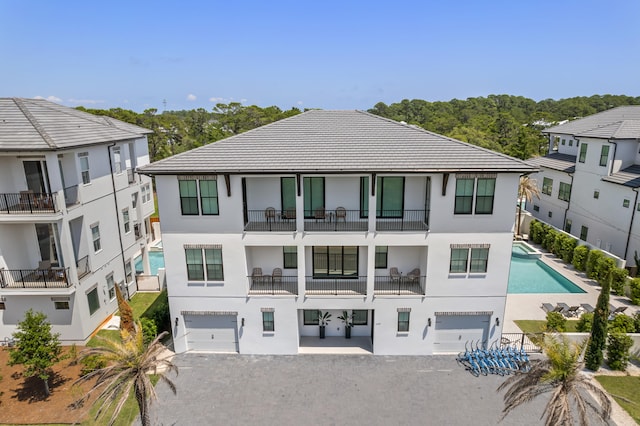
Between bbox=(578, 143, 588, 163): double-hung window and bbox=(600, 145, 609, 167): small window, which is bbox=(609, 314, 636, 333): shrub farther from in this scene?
bbox=(578, 143, 588, 163): double-hung window

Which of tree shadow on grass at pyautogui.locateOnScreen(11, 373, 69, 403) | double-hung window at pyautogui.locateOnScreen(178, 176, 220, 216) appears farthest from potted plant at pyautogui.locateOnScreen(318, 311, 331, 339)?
tree shadow on grass at pyautogui.locateOnScreen(11, 373, 69, 403)

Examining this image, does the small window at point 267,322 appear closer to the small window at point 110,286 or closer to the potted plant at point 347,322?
the potted plant at point 347,322

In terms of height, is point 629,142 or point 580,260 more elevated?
point 629,142

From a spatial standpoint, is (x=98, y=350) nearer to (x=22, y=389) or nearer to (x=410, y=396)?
(x=22, y=389)

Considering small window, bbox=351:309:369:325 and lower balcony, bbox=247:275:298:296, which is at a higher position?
lower balcony, bbox=247:275:298:296

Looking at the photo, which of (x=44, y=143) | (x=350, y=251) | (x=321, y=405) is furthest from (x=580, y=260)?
(x=44, y=143)

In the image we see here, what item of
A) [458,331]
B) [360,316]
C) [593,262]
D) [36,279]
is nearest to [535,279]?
[593,262]

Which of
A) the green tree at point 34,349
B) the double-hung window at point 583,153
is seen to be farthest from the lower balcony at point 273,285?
the double-hung window at point 583,153
